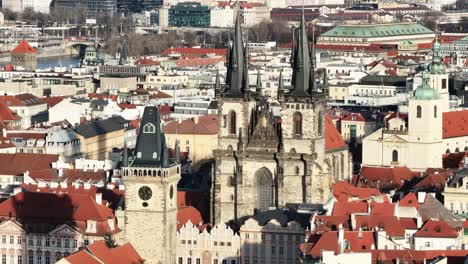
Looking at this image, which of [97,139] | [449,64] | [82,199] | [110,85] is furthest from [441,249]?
[449,64]

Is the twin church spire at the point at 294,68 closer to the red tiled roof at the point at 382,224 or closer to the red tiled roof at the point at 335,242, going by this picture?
the red tiled roof at the point at 382,224

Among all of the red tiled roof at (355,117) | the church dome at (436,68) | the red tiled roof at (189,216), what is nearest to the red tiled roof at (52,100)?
the red tiled roof at (355,117)

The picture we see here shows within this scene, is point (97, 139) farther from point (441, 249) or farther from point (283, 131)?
point (441, 249)

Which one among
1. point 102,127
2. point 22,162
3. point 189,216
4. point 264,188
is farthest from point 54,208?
point 102,127

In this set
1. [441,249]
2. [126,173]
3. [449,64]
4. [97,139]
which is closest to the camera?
[441,249]

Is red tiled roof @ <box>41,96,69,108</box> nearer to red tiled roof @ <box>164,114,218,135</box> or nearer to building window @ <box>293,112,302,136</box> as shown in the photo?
red tiled roof @ <box>164,114,218,135</box>
